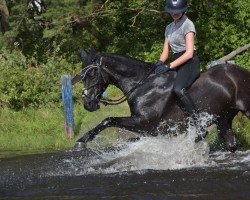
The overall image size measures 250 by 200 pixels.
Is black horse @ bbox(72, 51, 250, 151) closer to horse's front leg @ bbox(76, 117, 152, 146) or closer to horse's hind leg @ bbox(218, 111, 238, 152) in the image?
horse's front leg @ bbox(76, 117, 152, 146)

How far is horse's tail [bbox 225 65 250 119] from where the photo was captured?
988 centimetres

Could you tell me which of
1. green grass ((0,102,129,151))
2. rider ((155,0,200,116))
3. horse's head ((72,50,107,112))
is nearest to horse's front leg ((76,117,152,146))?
horse's head ((72,50,107,112))

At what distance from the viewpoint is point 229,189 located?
7.17 m

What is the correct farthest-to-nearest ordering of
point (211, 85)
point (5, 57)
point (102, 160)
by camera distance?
point (5, 57), point (102, 160), point (211, 85)

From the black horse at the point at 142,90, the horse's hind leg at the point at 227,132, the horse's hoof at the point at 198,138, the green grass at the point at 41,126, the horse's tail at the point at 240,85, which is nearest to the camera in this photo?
the black horse at the point at 142,90

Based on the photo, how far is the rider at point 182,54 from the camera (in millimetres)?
9109

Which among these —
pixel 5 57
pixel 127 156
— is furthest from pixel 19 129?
pixel 127 156

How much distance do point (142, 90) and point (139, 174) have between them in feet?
4.89

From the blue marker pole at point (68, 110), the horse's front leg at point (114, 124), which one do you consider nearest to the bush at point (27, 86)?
the blue marker pole at point (68, 110)

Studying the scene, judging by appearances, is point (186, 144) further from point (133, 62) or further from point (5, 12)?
point (5, 12)

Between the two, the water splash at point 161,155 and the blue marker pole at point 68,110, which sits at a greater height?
the water splash at point 161,155

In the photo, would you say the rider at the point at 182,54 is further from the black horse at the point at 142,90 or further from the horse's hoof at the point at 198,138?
the horse's hoof at the point at 198,138

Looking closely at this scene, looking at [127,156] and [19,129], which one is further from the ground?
[127,156]

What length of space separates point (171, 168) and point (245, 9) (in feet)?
54.4
